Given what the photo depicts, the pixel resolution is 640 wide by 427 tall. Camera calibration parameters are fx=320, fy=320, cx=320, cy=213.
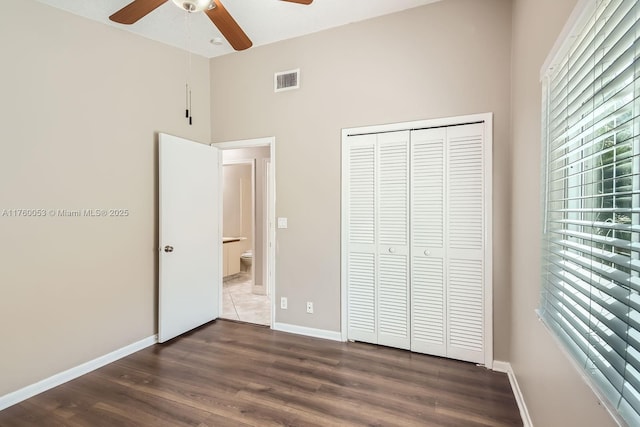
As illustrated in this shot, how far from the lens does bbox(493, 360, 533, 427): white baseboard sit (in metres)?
1.97

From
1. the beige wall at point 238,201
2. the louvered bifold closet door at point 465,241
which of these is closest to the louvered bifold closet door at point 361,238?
the louvered bifold closet door at point 465,241

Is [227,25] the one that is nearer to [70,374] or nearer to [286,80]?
[286,80]

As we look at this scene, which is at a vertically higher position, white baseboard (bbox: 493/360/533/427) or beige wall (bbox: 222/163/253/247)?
beige wall (bbox: 222/163/253/247)

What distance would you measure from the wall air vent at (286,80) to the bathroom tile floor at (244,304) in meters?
2.69

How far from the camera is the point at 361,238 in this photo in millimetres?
3178

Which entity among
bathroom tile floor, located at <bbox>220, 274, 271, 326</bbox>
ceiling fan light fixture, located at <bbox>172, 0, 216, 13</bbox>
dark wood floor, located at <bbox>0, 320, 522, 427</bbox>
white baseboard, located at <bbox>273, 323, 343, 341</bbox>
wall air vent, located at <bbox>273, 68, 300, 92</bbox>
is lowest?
dark wood floor, located at <bbox>0, 320, 522, 427</bbox>

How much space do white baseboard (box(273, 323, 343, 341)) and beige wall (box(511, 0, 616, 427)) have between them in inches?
62.0

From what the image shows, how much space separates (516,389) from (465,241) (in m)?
1.14

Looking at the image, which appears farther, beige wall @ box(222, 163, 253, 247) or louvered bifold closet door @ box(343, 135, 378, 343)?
beige wall @ box(222, 163, 253, 247)

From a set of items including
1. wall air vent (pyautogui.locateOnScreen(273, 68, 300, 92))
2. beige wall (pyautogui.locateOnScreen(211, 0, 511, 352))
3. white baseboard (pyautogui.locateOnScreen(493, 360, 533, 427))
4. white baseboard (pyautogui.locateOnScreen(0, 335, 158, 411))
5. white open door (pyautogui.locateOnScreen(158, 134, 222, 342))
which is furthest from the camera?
wall air vent (pyautogui.locateOnScreen(273, 68, 300, 92))

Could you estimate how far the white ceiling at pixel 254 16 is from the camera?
2693 millimetres

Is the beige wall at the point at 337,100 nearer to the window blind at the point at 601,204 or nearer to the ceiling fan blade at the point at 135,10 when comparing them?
the window blind at the point at 601,204

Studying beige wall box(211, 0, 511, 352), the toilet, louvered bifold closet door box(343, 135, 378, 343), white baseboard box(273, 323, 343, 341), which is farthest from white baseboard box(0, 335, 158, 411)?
the toilet

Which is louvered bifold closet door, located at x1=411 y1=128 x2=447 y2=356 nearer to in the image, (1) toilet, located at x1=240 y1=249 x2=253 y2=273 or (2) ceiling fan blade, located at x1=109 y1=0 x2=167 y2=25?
(2) ceiling fan blade, located at x1=109 y1=0 x2=167 y2=25
